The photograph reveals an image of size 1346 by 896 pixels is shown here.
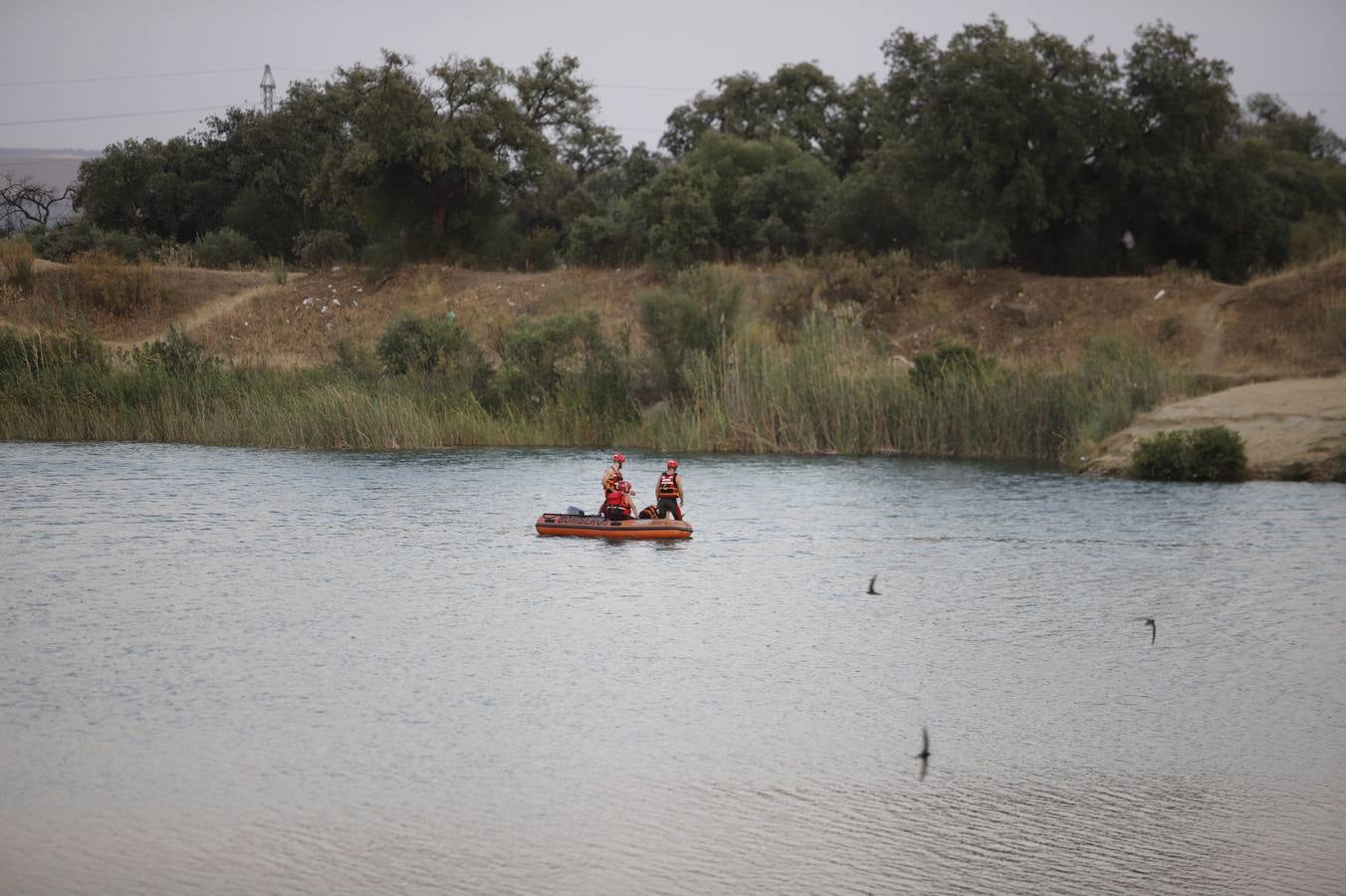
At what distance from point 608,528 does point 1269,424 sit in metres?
16.6

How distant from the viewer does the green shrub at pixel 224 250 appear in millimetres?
62094

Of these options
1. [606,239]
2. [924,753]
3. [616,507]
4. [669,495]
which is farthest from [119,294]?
[924,753]

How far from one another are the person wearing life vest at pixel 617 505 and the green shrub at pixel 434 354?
50.5ft

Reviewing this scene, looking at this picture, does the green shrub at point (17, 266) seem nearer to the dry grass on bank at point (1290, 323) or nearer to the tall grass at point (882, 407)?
the tall grass at point (882, 407)

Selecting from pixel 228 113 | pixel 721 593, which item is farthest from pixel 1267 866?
pixel 228 113

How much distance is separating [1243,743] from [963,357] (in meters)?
21.9

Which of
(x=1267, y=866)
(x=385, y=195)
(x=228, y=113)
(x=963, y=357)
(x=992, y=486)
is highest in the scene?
(x=228, y=113)

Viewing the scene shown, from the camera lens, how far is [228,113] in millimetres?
67875

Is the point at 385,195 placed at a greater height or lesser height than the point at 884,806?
greater

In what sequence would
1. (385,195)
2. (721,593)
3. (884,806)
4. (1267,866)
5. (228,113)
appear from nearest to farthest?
(1267,866) → (884,806) → (721,593) → (385,195) → (228,113)

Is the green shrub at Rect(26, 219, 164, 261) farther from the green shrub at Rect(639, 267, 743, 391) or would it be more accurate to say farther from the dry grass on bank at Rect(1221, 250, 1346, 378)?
the dry grass on bank at Rect(1221, 250, 1346, 378)

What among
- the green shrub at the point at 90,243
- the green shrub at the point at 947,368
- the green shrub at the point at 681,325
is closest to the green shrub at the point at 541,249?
the green shrub at the point at 90,243

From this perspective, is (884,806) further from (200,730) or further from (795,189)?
(795,189)

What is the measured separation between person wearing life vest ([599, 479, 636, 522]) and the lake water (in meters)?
0.51
